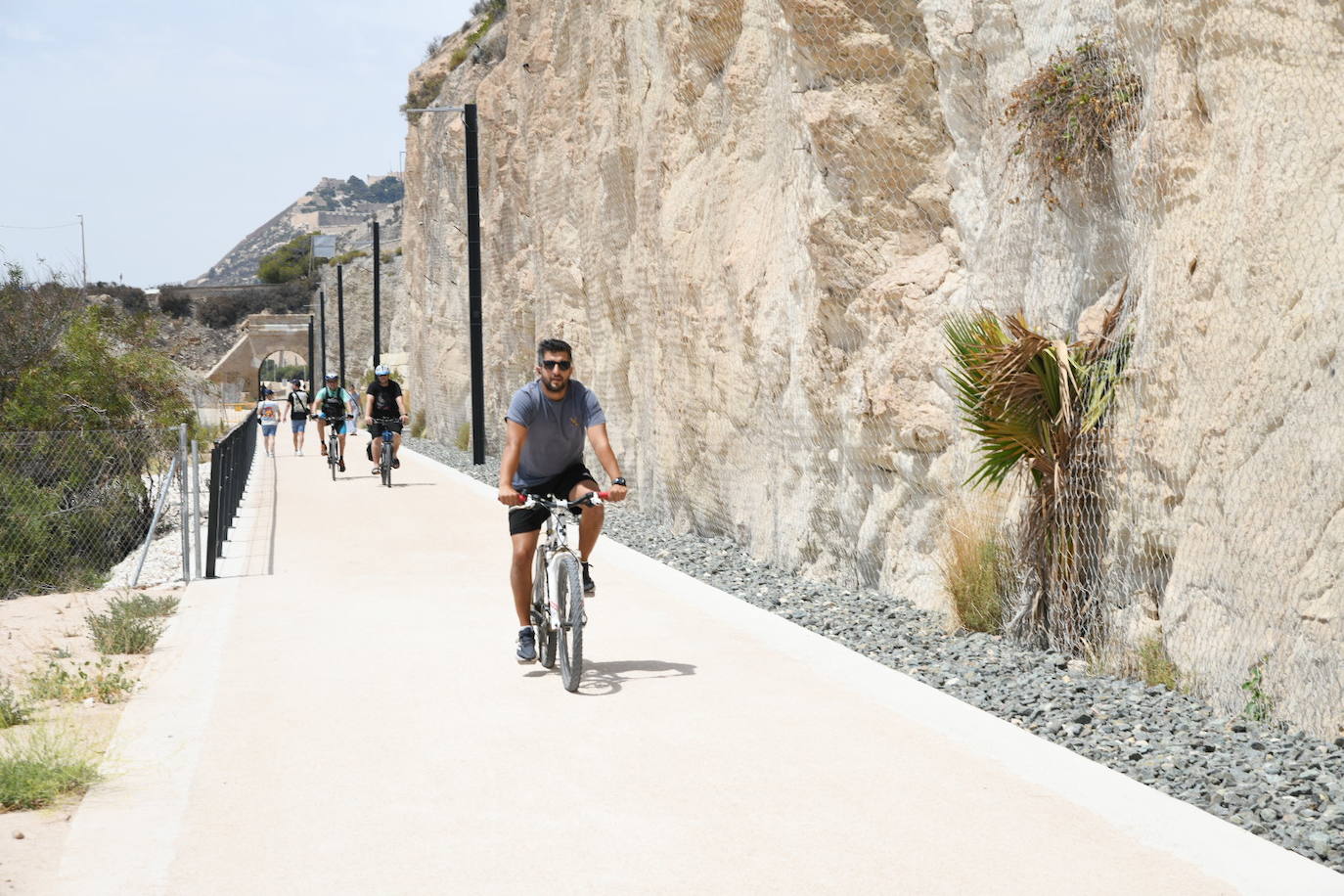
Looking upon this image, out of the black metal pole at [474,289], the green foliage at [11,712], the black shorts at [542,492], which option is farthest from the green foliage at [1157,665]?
the black metal pole at [474,289]

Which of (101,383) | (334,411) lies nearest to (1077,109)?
(101,383)

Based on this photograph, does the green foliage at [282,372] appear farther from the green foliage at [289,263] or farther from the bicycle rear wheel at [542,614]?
the bicycle rear wheel at [542,614]

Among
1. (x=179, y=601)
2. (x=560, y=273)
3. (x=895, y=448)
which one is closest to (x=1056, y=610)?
(x=895, y=448)

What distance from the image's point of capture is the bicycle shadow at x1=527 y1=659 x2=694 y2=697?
7.53 metres

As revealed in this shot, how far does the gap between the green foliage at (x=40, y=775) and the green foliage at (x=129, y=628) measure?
304 cm

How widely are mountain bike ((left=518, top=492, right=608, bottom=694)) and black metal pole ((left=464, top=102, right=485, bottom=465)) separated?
20.4 meters

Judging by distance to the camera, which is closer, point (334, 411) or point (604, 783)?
point (604, 783)

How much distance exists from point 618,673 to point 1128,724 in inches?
112

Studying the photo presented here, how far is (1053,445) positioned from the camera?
8.14 metres

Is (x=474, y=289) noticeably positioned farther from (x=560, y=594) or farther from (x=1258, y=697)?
(x=1258, y=697)

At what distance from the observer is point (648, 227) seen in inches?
714

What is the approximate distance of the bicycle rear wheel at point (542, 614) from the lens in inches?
313

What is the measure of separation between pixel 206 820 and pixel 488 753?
134 centimetres

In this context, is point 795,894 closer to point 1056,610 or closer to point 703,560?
point 1056,610
